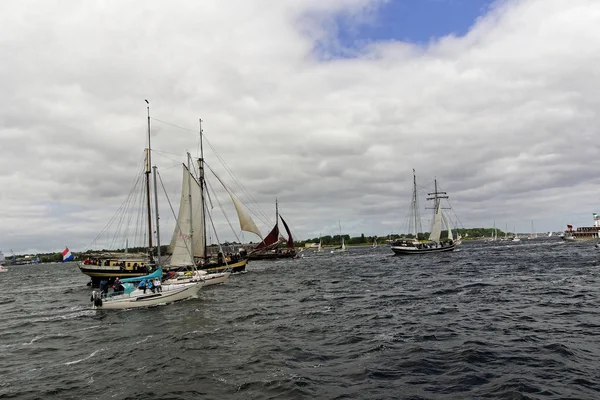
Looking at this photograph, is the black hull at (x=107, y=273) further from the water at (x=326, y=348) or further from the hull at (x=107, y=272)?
the water at (x=326, y=348)

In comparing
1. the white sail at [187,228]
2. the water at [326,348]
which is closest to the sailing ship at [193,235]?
the white sail at [187,228]

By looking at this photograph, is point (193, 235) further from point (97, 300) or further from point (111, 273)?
point (97, 300)

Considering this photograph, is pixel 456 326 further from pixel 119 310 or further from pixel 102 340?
pixel 119 310

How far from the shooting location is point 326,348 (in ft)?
66.2

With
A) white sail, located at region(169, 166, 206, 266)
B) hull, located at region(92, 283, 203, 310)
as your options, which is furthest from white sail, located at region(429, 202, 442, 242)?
hull, located at region(92, 283, 203, 310)

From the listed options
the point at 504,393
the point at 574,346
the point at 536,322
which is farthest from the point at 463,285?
the point at 504,393

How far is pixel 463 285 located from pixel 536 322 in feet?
59.1

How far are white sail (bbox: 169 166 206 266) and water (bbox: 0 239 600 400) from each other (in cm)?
2104

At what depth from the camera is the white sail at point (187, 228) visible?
58.3 metres

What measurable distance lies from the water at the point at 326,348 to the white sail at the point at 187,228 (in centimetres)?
2104

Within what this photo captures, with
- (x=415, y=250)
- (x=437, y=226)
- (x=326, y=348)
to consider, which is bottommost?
(x=326, y=348)

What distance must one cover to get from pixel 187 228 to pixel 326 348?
44.2m

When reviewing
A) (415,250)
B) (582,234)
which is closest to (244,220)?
(415,250)

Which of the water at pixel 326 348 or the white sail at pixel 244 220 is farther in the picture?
the white sail at pixel 244 220
